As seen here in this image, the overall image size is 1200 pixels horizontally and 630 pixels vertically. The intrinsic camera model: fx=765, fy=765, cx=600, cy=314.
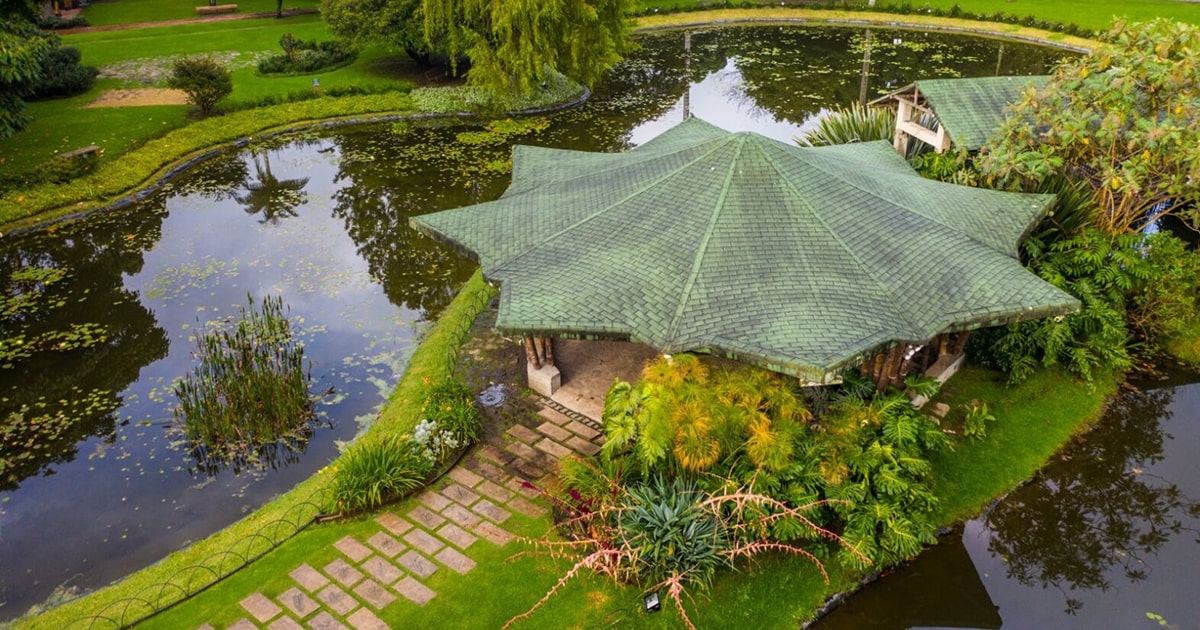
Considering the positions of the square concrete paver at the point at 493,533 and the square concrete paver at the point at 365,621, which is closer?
the square concrete paver at the point at 365,621

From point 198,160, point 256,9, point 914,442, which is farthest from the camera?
point 256,9

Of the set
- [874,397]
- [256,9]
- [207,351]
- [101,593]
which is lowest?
[101,593]

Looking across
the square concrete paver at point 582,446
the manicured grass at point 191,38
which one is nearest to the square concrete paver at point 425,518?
the square concrete paver at point 582,446

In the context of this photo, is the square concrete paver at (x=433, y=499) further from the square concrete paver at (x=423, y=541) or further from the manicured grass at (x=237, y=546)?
the manicured grass at (x=237, y=546)

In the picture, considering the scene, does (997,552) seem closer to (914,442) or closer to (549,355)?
(914,442)

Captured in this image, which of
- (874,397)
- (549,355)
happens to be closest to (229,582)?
(549,355)

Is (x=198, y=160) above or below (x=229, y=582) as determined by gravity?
above

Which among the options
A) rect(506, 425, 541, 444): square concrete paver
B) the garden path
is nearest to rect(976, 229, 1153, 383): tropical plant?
the garden path
